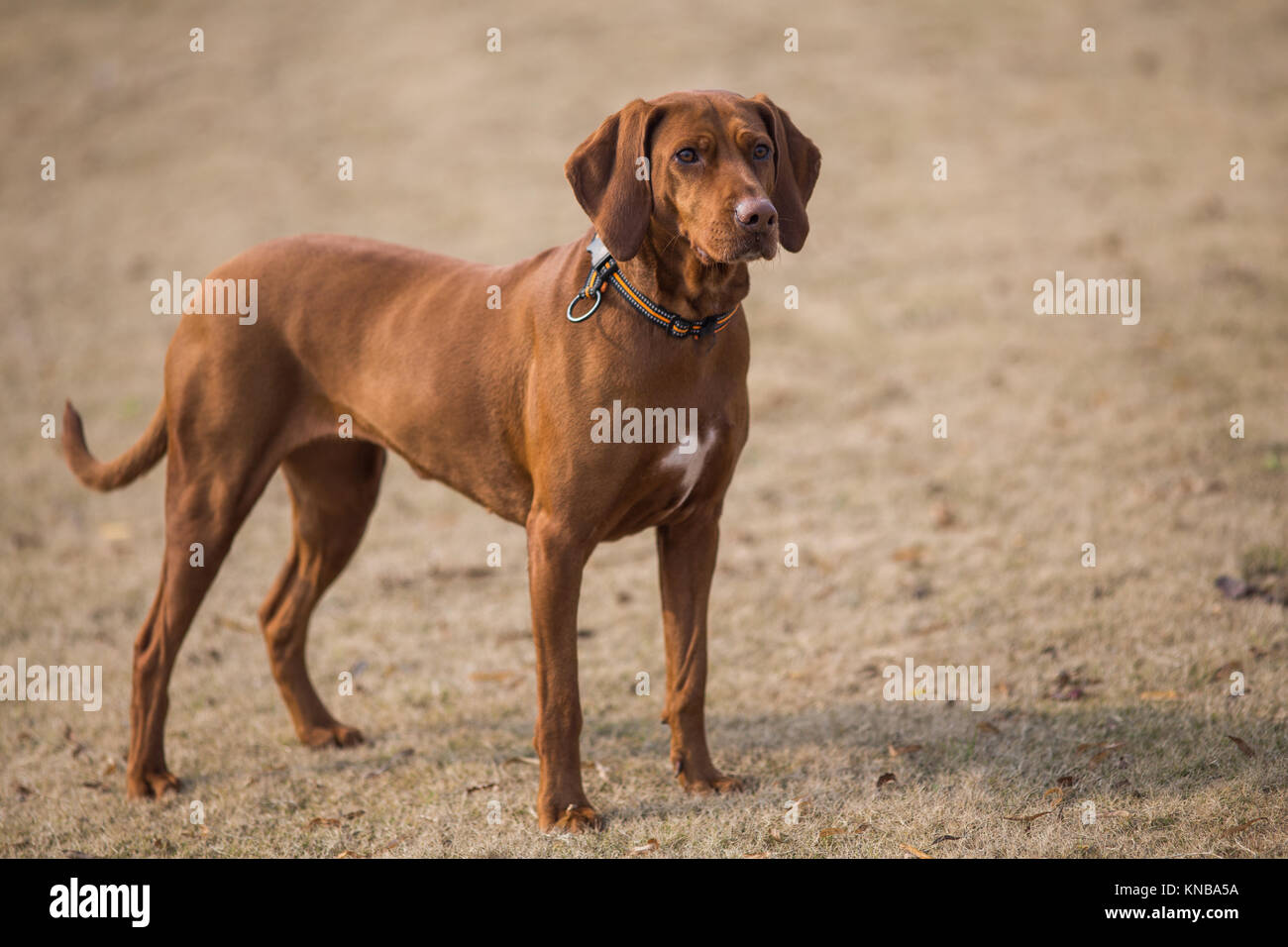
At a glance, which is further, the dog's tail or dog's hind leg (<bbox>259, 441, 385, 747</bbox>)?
dog's hind leg (<bbox>259, 441, 385, 747</bbox>)

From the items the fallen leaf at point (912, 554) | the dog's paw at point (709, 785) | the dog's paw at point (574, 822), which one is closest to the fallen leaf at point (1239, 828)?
the dog's paw at point (709, 785)

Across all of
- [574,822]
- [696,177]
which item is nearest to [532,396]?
[696,177]

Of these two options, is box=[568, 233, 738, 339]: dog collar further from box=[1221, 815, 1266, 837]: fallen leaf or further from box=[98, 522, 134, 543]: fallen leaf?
box=[98, 522, 134, 543]: fallen leaf

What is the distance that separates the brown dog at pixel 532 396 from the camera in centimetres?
402

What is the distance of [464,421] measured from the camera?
15.0 ft

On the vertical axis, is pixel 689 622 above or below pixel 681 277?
below

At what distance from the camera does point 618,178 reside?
3998 millimetres

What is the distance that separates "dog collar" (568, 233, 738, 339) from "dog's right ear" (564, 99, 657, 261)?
6.7 inches

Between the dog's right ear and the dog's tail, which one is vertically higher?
the dog's right ear

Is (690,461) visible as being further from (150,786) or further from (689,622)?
(150,786)

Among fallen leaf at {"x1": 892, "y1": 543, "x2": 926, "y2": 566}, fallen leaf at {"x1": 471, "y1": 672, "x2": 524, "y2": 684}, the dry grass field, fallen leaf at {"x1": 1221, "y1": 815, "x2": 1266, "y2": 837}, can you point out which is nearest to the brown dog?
the dry grass field

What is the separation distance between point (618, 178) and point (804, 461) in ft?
18.2

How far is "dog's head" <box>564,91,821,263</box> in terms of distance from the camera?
12.3ft

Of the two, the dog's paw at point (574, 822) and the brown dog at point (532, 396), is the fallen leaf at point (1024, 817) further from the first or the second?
the dog's paw at point (574, 822)
